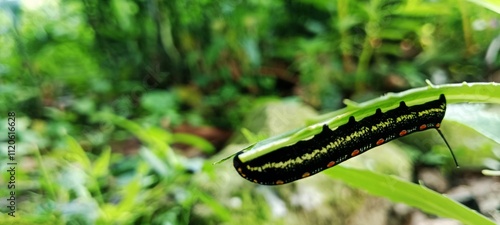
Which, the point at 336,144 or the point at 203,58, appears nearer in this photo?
the point at 336,144

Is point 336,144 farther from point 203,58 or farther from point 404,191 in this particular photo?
point 203,58

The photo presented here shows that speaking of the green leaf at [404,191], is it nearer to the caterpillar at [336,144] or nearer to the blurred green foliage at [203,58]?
the caterpillar at [336,144]

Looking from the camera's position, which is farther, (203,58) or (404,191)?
(203,58)

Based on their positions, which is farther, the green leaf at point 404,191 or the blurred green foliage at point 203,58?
the blurred green foliage at point 203,58

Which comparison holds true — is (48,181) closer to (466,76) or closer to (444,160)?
(444,160)

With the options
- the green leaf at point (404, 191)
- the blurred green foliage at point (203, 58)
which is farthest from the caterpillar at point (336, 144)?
the blurred green foliage at point (203, 58)

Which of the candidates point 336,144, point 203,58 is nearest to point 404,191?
point 336,144

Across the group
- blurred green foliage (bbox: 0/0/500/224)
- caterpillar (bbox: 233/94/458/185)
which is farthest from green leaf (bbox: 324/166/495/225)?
blurred green foliage (bbox: 0/0/500/224)

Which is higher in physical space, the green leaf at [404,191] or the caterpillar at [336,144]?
the caterpillar at [336,144]
